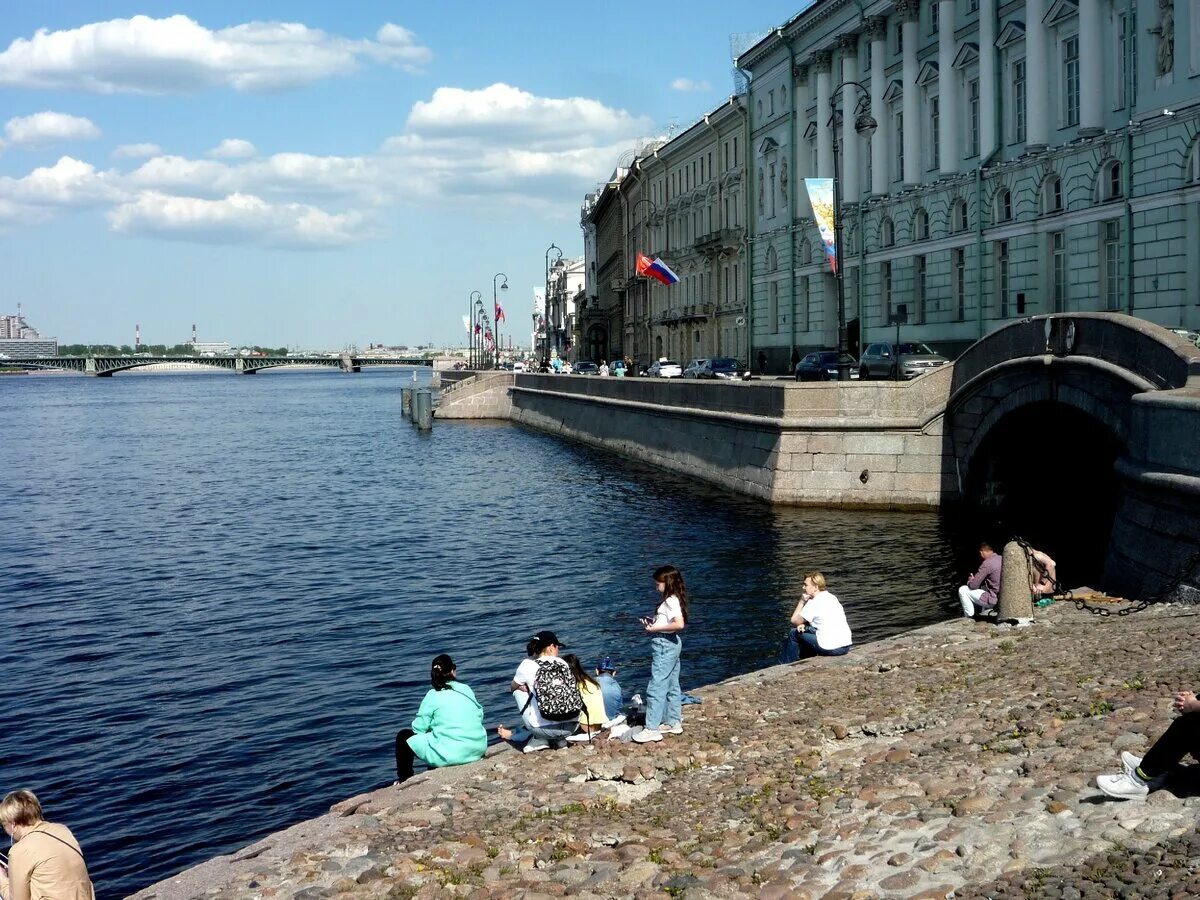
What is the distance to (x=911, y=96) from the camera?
48719mm

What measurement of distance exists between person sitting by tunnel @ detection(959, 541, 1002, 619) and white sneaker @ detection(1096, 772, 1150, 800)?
30.0 feet

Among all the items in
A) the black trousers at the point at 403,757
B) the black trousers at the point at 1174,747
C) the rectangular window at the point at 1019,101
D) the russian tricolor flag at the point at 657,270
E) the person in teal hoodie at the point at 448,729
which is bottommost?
the black trousers at the point at 403,757

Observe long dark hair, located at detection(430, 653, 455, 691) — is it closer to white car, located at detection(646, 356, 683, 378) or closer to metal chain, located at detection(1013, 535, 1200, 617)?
metal chain, located at detection(1013, 535, 1200, 617)

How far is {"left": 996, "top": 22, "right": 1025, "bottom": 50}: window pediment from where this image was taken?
41.0m

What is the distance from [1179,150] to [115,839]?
2947 centimetres

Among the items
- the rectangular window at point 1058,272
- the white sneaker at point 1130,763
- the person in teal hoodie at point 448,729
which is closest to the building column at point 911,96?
the rectangular window at point 1058,272

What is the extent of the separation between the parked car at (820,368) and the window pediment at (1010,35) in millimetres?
10663

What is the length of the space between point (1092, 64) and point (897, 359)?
30.2 ft

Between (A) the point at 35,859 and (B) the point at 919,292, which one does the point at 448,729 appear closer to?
(A) the point at 35,859

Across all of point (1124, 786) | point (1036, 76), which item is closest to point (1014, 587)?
point (1124, 786)

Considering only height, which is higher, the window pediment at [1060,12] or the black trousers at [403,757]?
the window pediment at [1060,12]

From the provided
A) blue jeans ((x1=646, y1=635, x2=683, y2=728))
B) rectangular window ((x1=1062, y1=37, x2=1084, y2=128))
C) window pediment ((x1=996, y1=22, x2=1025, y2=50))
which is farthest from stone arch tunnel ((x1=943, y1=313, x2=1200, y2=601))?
window pediment ((x1=996, y1=22, x2=1025, y2=50))

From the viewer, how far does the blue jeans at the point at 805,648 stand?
53.0ft

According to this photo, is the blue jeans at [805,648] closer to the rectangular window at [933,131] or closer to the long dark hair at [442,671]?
the long dark hair at [442,671]
